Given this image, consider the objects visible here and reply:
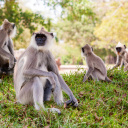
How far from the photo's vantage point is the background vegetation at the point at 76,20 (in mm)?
11320

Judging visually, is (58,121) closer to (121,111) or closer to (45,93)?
(45,93)

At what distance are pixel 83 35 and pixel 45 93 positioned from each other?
30820mm

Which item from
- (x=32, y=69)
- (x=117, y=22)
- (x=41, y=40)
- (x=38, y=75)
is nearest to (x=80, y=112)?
(x=38, y=75)

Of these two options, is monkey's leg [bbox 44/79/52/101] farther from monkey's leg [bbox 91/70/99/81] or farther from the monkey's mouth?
monkey's leg [bbox 91/70/99/81]

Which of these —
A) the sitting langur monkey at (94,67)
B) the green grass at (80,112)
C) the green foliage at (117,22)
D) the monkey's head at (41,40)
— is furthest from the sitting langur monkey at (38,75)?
the green foliage at (117,22)

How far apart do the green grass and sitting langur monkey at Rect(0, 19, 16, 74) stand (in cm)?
104

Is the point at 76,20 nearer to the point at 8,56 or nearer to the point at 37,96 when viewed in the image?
the point at 8,56

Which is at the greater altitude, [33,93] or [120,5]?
[120,5]

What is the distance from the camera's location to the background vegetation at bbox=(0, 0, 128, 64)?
1132 centimetres

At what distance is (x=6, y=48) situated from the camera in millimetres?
6125

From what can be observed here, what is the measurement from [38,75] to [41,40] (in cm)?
68

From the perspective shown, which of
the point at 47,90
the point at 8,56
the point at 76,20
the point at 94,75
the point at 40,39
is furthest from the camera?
the point at 76,20

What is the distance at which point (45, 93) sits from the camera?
3992 mm

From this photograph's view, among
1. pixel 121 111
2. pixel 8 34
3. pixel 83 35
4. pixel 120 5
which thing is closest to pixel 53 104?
pixel 121 111
